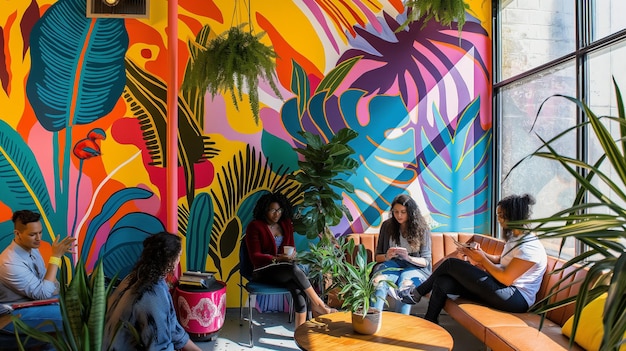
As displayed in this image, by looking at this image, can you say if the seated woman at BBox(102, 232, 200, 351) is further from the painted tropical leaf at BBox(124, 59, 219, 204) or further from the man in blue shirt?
the painted tropical leaf at BBox(124, 59, 219, 204)

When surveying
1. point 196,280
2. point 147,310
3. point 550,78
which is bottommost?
point 196,280

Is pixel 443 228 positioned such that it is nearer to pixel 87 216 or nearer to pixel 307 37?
pixel 307 37

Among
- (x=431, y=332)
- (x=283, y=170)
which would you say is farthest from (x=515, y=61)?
(x=431, y=332)

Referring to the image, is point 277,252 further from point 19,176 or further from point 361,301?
point 19,176

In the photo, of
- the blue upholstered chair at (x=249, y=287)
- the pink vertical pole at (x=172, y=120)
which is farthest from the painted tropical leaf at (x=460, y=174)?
the pink vertical pole at (x=172, y=120)

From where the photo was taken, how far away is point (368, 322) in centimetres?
306

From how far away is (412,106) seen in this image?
5.30m

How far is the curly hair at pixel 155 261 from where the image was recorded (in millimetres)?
2668

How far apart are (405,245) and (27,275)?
2.97 meters

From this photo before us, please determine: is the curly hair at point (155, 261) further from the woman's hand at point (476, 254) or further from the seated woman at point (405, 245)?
the woman's hand at point (476, 254)

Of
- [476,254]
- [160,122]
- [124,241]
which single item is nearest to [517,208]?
[476,254]

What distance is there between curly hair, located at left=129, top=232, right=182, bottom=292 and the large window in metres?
2.19

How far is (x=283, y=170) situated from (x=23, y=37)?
2.76 meters

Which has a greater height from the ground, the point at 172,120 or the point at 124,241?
the point at 172,120
